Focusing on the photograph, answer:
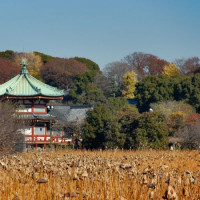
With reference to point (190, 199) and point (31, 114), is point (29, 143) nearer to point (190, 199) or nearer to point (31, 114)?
point (31, 114)

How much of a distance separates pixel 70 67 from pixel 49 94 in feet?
114

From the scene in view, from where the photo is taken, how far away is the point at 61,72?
67.9 meters

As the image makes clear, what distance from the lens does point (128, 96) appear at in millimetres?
63375

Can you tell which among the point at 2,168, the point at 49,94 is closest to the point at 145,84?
the point at 49,94

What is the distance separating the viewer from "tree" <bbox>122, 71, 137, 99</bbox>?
6362 centimetres

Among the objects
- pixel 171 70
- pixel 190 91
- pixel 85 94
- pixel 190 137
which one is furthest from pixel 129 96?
pixel 190 137

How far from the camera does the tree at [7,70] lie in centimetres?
6522

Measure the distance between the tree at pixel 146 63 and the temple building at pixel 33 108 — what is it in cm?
4308

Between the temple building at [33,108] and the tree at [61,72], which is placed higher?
the tree at [61,72]

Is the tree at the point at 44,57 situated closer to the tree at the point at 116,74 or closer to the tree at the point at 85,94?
the tree at the point at 116,74

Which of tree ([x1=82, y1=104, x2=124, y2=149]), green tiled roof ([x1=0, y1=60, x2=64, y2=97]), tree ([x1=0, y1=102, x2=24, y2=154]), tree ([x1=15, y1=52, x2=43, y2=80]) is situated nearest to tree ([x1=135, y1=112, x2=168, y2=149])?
tree ([x1=82, y1=104, x2=124, y2=149])

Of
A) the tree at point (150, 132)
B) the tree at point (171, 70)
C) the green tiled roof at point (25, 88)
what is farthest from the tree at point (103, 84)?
the tree at point (150, 132)

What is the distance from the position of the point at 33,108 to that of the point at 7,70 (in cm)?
3111

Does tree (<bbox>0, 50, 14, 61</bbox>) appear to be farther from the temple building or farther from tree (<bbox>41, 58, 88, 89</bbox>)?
the temple building
